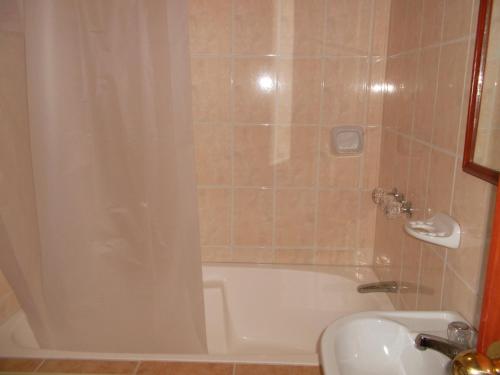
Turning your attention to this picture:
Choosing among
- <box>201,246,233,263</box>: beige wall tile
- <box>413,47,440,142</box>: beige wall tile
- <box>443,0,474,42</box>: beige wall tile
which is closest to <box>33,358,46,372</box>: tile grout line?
<box>201,246,233,263</box>: beige wall tile

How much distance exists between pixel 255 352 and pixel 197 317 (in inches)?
Answer: 24.6

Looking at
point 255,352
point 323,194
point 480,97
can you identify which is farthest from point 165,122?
point 255,352

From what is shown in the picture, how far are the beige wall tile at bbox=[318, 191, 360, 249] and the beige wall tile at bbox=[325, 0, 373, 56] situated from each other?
632mm

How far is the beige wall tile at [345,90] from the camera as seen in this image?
180 centimetres

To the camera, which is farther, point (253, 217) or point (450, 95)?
point (253, 217)

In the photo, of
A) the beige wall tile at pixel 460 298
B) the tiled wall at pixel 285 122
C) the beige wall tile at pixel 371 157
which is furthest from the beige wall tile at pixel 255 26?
the beige wall tile at pixel 460 298

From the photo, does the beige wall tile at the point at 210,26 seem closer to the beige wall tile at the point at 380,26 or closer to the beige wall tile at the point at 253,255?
the beige wall tile at the point at 380,26

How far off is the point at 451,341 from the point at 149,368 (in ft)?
2.67

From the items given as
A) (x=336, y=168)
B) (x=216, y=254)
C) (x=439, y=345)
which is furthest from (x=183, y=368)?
(x=336, y=168)

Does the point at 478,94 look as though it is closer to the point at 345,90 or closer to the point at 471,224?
the point at 471,224

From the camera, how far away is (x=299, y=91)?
184cm

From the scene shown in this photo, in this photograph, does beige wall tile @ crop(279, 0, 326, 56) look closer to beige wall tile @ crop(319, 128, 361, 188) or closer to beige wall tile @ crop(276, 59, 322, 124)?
beige wall tile @ crop(276, 59, 322, 124)

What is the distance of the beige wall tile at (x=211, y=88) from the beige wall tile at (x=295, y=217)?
460 millimetres

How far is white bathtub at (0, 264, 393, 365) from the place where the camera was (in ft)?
6.15
